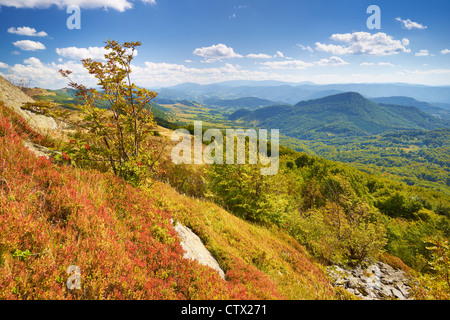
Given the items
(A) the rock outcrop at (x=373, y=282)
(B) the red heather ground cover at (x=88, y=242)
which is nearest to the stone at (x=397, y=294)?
(A) the rock outcrop at (x=373, y=282)

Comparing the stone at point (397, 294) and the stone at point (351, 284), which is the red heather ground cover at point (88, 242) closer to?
the stone at point (351, 284)

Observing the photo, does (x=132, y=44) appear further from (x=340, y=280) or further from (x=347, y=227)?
(x=347, y=227)

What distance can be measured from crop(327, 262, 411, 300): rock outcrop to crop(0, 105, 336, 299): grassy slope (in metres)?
8.25

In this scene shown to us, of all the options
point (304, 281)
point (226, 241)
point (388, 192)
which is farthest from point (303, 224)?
point (388, 192)

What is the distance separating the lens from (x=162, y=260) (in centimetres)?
457

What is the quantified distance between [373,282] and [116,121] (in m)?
20.9

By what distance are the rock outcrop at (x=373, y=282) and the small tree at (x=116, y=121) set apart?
12.3 metres

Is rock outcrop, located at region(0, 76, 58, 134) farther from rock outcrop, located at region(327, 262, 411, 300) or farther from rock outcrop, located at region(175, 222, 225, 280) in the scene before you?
rock outcrop, located at region(327, 262, 411, 300)

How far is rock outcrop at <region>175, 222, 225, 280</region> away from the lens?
5.48 meters

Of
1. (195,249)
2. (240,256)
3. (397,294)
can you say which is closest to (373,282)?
(397,294)

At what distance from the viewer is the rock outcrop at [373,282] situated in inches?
506

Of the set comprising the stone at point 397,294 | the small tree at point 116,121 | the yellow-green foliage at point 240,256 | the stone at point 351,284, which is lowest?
the stone at point 397,294

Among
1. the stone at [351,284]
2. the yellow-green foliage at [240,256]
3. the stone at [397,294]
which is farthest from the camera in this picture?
the stone at [397,294]
